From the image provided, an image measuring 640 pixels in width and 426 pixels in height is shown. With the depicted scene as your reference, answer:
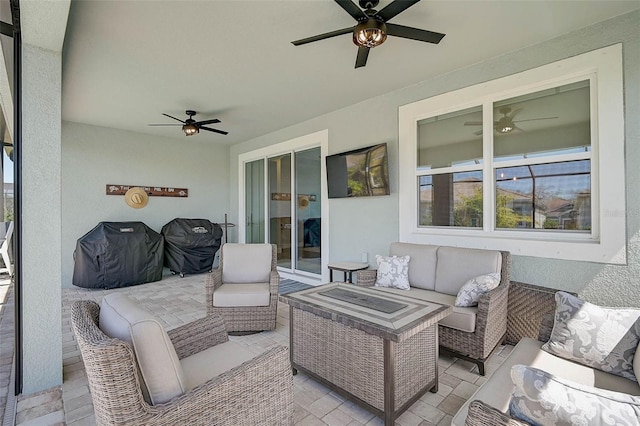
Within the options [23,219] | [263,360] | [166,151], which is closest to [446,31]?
[263,360]

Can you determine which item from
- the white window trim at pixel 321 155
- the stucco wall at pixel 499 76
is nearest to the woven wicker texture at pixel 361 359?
the stucco wall at pixel 499 76

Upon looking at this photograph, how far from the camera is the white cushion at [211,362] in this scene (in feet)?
5.30

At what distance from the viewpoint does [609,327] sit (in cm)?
169

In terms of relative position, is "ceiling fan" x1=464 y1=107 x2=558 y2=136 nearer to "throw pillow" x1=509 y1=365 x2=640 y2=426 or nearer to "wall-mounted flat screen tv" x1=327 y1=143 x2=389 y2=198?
"wall-mounted flat screen tv" x1=327 y1=143 x2=389 y2=198

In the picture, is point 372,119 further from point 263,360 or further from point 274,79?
point 263,360

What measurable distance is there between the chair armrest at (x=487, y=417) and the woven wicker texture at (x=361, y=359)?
818 mm

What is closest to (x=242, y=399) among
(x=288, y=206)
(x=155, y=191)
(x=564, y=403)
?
(x=564, y=403)

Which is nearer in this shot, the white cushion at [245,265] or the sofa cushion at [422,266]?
the sofa cushion at [422,266]

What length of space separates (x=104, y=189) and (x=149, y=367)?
19.5 feet

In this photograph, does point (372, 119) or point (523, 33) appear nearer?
point (523, 33)

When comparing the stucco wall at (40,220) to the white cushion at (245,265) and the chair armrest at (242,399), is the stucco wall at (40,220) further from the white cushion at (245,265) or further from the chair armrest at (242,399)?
the chair armrest at (242,399)

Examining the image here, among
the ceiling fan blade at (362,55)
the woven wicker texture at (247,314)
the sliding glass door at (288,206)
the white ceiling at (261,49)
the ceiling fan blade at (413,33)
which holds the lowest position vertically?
the woven wicker texture at (247,314)

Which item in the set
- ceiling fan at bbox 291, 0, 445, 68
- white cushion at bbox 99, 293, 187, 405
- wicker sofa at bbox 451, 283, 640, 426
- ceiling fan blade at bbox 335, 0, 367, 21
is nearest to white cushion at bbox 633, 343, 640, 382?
wicker sofa at bbox 451, 283, 640, 426

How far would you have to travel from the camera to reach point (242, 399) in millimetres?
1392
